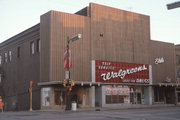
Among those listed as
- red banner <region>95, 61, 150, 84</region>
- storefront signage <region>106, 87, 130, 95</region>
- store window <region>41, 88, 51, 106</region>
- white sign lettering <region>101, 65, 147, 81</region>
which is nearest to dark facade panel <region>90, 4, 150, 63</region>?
red banner <region>95, 61, 150, 84</region>

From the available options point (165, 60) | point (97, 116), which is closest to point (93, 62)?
point (165, 60)

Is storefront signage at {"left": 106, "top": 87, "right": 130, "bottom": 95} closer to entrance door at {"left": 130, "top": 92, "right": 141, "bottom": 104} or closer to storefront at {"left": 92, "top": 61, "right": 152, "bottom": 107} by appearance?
storefront at {"left": 92, "top": 61, "right": 152, "bottom": 107}

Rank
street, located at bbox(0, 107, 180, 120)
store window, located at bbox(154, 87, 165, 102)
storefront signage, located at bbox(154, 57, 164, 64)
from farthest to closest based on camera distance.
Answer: store window, located at bbox(154, 87, 165, 102) < storefront signage, located at bbox(154, 57, 164, 64) < street, located at bbox(0, 107, 180, 120)

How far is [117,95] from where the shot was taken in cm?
4697

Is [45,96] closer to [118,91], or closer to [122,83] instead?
[118,91]

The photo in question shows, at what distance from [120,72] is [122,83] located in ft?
5.58

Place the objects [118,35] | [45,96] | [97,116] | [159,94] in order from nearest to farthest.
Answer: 1. [97,116]
2. [45,96]
3. [118,35]
4. [159,94]

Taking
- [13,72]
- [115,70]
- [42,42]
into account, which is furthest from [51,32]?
[13,72]

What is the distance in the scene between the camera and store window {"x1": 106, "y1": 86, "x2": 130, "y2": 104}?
45906mm

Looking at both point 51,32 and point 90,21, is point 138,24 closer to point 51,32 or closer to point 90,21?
point 90,21

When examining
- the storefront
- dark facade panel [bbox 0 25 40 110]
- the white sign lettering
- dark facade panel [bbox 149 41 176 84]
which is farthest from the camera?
dark facade panel [bbox 149 41 176 84]

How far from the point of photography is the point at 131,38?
4950 centimetres

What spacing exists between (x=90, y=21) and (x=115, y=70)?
8164 mm

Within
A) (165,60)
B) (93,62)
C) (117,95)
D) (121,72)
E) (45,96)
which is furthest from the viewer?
(165,60)
